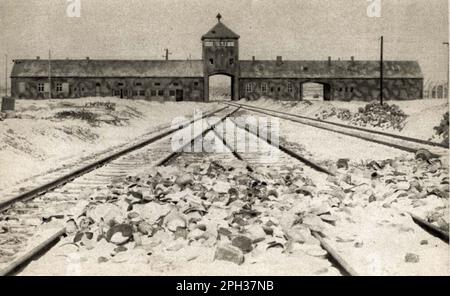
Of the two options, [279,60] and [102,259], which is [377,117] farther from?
[279,60]

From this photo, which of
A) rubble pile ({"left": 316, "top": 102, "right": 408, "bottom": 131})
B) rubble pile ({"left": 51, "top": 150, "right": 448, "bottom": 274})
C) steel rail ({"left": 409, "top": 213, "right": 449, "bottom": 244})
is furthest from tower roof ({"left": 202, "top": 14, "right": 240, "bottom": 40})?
steel rail ({"left": 409, "top": 213, "right": 449, "bottom": 244})

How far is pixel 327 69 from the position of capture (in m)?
64.4

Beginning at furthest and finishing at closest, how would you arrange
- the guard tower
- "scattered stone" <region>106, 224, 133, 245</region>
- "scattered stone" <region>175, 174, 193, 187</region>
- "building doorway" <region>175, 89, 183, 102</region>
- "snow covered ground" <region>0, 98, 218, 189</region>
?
the guard tower → "building doorway" <region>175, 89, 183, 102</region> → "snow covered ground" <region>0, 98, 218, 189</region> → "scattered stone" <region>175, 174, 193, 187</region> → "scattered stone" <region>106, 224, 133, 245</region>

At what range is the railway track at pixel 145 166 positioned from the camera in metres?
5.11

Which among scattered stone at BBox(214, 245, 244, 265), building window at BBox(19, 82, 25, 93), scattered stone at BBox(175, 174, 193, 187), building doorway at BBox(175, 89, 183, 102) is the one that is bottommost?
scattered stone at BBox(214, 245, 244, 265)

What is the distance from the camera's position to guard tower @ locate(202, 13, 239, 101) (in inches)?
2463

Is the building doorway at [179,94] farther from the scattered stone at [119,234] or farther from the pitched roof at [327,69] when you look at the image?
the scattered stone at [119,234]

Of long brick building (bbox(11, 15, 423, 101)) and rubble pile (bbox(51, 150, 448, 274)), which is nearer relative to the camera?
rubble pile (bbox(51, 150, 448, 274))

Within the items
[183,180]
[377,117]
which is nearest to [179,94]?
[377,117]

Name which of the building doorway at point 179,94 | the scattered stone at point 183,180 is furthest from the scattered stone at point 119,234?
the building doorway at point 179,94

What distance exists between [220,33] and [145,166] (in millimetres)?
54448

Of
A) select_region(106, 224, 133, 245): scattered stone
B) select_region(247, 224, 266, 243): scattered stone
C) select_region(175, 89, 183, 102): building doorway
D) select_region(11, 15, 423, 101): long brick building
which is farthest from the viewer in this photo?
select_region(175, 89, 183, 102): building doorway

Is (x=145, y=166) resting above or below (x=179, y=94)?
below

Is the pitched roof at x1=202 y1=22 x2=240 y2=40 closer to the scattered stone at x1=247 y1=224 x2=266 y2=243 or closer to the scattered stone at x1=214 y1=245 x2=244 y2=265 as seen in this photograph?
the scattered stone at x1=247 y1=224 x2=266 y2=243
